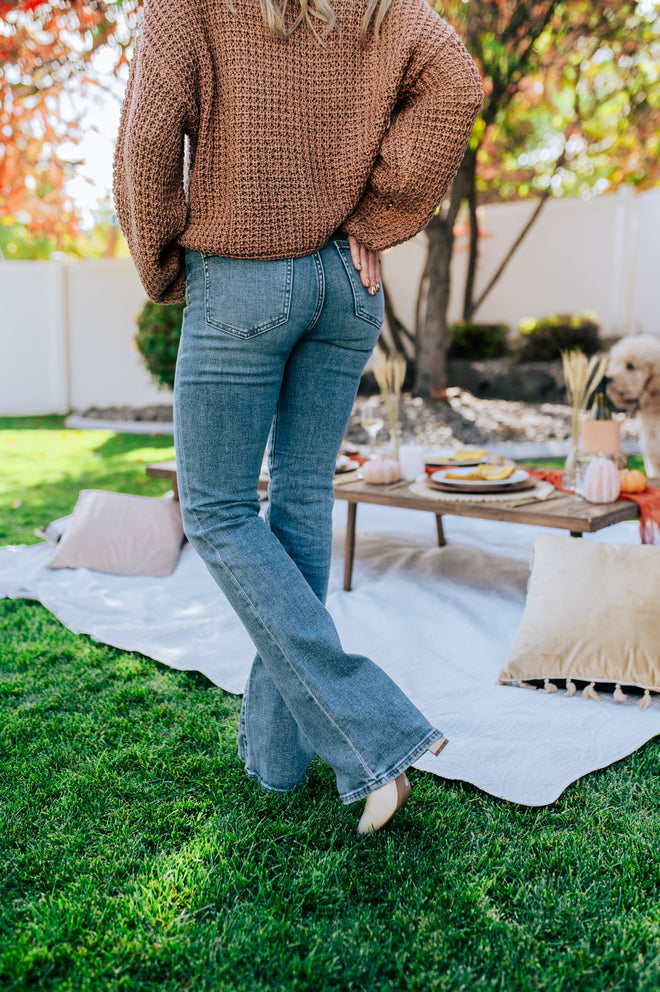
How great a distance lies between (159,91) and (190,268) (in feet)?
0.88

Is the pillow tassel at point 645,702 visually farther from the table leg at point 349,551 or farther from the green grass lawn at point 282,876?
the table leg at point 349,551

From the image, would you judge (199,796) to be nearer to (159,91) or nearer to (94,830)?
(94,830)

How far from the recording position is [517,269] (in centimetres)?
920

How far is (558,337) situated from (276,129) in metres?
7.69

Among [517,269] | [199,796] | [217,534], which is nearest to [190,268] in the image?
[217,534]

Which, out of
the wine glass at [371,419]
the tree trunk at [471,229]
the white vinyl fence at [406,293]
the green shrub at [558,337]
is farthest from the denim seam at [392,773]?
the white vinyl fence at [406,293]

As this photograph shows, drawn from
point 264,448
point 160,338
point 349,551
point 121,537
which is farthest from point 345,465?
point 160,338

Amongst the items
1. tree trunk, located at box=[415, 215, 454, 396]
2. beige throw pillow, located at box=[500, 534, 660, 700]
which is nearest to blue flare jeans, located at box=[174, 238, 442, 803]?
beige throw pillow, located at box=[500, 534, 660, 700]

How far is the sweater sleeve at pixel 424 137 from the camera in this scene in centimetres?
130

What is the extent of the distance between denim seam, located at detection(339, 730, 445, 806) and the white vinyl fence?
26.6 ft

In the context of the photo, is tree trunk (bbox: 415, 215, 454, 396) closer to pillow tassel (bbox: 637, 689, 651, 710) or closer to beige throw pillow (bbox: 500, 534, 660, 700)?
beige throw pillow (bbox: 500, 534, 660, 700)

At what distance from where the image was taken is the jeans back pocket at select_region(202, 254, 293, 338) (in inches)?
48.8

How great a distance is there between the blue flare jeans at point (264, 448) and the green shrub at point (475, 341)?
762cm

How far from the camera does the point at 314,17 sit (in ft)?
4.17
